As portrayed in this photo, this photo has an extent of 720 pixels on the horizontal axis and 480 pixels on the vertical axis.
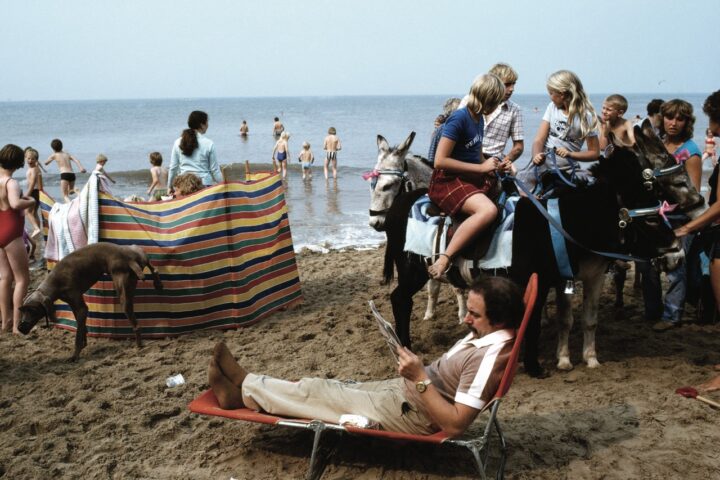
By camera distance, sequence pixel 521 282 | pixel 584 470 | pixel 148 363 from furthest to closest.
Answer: pixel 148 363, pixel 521 282, pixel 584 470

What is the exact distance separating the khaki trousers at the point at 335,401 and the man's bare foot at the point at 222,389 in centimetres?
9

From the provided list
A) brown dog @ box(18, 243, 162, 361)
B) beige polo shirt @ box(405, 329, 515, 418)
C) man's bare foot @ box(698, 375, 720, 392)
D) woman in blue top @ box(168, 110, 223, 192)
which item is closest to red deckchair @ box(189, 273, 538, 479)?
beige polo shirt @ box(405, 329, 515, 418)

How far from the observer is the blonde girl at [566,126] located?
6.05 meters

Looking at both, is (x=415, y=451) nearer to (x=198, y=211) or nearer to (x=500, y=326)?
(x=500, y=326)

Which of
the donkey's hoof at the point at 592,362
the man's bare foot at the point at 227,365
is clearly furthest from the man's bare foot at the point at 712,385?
the man's bare foot at the point at 227,365

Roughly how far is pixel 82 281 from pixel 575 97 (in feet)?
16.8

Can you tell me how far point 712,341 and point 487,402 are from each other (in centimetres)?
383

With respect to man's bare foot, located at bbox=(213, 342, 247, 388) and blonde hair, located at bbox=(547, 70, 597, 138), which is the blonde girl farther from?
man's bare foot, located at bbox=(213, 342, 247, 388)

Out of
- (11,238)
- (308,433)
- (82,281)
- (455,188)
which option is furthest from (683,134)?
(11,238)

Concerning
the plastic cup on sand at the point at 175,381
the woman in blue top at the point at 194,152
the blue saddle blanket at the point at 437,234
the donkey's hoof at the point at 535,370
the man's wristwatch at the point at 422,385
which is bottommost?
the plastic cup on sand at the point at 175,381

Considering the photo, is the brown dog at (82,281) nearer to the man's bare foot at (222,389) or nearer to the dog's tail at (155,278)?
the dog's tail at (155,278)

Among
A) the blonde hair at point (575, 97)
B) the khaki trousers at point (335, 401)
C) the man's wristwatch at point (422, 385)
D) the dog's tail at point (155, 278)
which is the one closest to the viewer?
the man's wristwatch at point (422, 385)

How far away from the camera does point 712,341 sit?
623 centimetres

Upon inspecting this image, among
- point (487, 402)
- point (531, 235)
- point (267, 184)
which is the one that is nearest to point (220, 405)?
point (487, 402)
